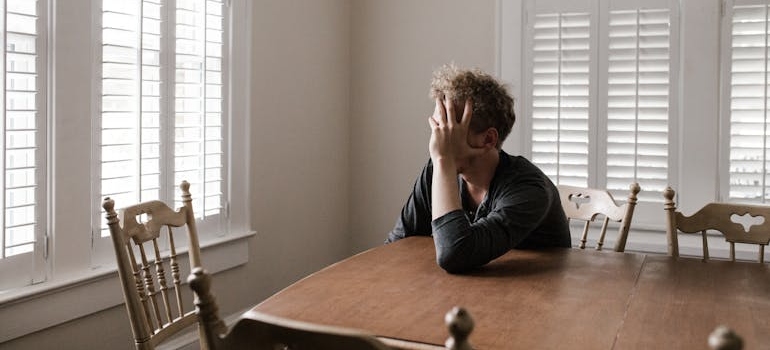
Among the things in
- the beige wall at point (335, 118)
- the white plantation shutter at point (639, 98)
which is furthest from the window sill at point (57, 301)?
the white plantation shutter at point (639, 98)

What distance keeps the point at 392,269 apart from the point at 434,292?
250 millimetres

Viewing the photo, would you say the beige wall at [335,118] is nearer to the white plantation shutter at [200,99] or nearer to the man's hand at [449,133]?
the white plantation shutter at [200,99]

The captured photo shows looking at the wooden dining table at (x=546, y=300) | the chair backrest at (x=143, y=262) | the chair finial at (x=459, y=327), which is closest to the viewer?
the chair finial at (x=459, y=327)

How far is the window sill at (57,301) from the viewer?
2324 millimetres

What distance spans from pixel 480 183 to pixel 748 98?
5.44ft

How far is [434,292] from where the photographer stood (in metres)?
1.80

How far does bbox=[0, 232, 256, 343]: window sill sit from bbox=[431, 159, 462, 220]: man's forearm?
1.22 m

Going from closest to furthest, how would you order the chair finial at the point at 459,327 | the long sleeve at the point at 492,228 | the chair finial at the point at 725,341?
the chair finial at the point at 725,341, the chair finial at the point at 459,327, the long sleeve at the point at 492,228

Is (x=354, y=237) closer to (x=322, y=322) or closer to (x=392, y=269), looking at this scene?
(x=392, y=269)

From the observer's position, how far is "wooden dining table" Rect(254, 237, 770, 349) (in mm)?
1488

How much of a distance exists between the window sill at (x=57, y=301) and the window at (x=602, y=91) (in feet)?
6.71

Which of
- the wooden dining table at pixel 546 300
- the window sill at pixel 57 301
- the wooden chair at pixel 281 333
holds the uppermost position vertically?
the wooden chair at pixel 281 333

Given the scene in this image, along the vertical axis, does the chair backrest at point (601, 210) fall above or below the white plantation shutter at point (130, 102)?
below

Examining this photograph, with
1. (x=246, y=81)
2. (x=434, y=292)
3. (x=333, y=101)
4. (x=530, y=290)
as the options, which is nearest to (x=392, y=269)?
(x=434, y=292)
